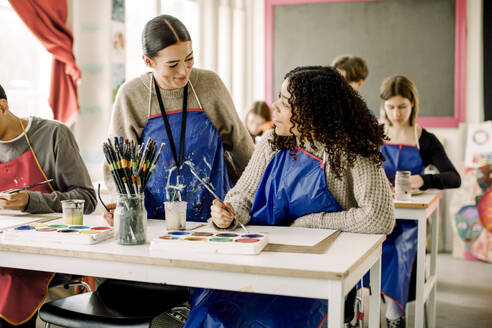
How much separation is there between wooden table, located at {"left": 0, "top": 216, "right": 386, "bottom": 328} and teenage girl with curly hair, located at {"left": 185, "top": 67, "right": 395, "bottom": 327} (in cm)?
15

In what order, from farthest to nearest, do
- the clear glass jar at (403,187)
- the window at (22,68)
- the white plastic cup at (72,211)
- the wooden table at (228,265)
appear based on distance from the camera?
the window at (22,68), the clear glass jar at (403,187), the white plastic cup at (72,211), the wooden table at (228,265)

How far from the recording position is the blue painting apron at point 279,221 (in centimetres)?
161

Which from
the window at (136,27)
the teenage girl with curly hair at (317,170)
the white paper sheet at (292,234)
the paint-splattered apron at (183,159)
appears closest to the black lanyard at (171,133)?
the paint-splattered apron at (183,159)

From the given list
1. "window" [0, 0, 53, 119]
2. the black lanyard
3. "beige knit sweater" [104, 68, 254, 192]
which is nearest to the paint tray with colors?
"beige knit sweater" [104, 68, 254, 192]

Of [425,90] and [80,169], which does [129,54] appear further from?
[425,90]

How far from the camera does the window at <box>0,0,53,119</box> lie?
348 cm

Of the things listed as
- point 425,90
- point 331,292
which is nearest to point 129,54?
point 425,90

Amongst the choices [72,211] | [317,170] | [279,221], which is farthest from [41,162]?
[317,170]

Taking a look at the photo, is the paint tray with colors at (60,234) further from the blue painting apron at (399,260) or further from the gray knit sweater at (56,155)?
the blue painting apron at (399,260)

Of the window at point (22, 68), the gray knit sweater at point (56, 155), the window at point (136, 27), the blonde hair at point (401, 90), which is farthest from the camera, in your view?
the window at point (136, 27)

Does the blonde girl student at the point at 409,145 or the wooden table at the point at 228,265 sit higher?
the blonde girl student at the point at 409,145

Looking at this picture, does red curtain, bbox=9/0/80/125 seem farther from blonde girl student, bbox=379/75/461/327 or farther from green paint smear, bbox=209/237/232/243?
green paint smear, bbox=209/237/232/243

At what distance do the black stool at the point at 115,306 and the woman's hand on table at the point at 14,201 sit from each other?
409mm

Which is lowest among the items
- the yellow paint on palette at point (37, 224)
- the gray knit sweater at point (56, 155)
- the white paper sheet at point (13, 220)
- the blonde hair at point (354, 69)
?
the white paper sheet at point (13, 220)
